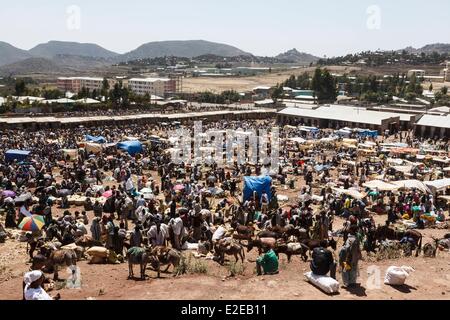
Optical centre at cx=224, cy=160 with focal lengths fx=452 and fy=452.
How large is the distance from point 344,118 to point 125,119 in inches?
882

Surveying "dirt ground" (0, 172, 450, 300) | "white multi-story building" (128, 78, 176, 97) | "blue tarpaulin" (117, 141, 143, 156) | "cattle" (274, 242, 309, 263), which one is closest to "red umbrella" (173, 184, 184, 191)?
"dirt ground" (0, 172, 450, 300)

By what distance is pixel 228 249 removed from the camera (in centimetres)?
1070

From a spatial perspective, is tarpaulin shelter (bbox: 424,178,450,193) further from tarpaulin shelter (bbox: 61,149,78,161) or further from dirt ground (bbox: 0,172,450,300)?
tarpaulin shelter (bbox: 61,149,78,161)

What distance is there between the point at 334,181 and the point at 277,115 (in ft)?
103

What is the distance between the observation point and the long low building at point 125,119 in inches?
1584

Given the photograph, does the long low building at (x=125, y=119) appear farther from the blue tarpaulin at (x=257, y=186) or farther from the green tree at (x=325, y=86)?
the blue tarpaulin at (x=257, y=186)

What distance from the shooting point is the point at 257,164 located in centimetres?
2638

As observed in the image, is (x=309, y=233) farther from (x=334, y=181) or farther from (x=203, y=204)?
(x=334, y=181)

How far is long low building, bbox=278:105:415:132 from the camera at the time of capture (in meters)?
44.5

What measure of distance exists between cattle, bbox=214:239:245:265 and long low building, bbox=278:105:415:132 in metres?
35.9

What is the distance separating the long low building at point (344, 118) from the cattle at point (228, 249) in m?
35.9

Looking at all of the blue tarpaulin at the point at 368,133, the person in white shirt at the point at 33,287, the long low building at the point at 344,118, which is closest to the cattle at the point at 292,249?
the person in white shirt at the point at 33,287

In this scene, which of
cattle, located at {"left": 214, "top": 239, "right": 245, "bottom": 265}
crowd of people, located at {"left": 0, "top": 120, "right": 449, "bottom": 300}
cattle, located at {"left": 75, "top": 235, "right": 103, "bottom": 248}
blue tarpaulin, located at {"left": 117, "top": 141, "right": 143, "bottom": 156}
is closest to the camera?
cattle, located at {"left": 214, "top": 239, "right": 245, "bottom": 265}

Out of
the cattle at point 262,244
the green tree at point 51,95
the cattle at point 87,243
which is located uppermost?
the green tree at point 51,95
